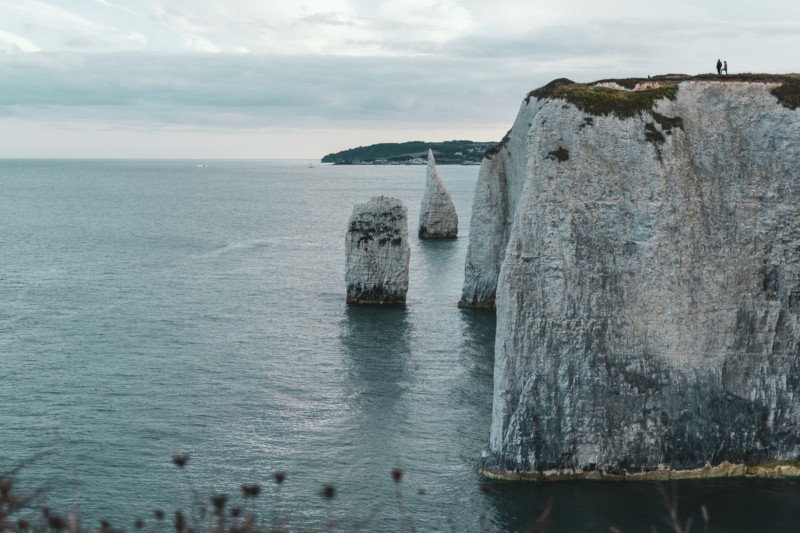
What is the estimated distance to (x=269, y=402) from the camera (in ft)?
165

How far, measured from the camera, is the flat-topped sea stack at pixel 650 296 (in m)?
39.6

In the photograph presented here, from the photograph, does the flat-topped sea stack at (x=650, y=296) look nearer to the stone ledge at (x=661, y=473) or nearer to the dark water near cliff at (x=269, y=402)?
the stone ledge at (x=661, y=473)

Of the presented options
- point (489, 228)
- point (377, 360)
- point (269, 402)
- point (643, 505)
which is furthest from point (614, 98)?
point (489, 228)

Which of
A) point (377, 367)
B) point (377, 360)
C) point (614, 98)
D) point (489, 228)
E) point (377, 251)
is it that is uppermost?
point (614, 98)

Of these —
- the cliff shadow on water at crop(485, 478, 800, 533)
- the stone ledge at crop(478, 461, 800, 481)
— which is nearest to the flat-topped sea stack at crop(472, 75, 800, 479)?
the stone ledge at crop(478, 461, 800, 481)

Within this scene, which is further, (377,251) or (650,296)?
(377,251)

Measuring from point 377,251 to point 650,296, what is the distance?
131 ft

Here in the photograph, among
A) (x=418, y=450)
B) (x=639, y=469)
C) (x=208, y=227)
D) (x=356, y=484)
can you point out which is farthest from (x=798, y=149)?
(x=208, y=227)

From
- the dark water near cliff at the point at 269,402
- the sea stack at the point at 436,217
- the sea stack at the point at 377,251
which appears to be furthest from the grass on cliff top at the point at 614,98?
the sea stack at the point at 436,217

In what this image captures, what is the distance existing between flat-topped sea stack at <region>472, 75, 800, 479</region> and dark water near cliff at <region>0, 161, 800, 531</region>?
224 cm

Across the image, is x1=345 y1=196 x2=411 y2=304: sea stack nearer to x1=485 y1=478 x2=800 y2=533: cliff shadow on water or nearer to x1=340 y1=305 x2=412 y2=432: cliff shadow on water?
x1=340 y1=305 x2=412 y2=432: cliff shadow on water

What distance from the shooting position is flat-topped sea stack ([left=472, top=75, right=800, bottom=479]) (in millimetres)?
39562

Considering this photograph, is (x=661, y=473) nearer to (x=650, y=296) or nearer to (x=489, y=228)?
(x=650, y=296)

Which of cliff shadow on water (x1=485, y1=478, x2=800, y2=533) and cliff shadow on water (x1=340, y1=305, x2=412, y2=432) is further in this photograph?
cliff shadow on water (x1=340, y1=305, x2=412, y2=432)
